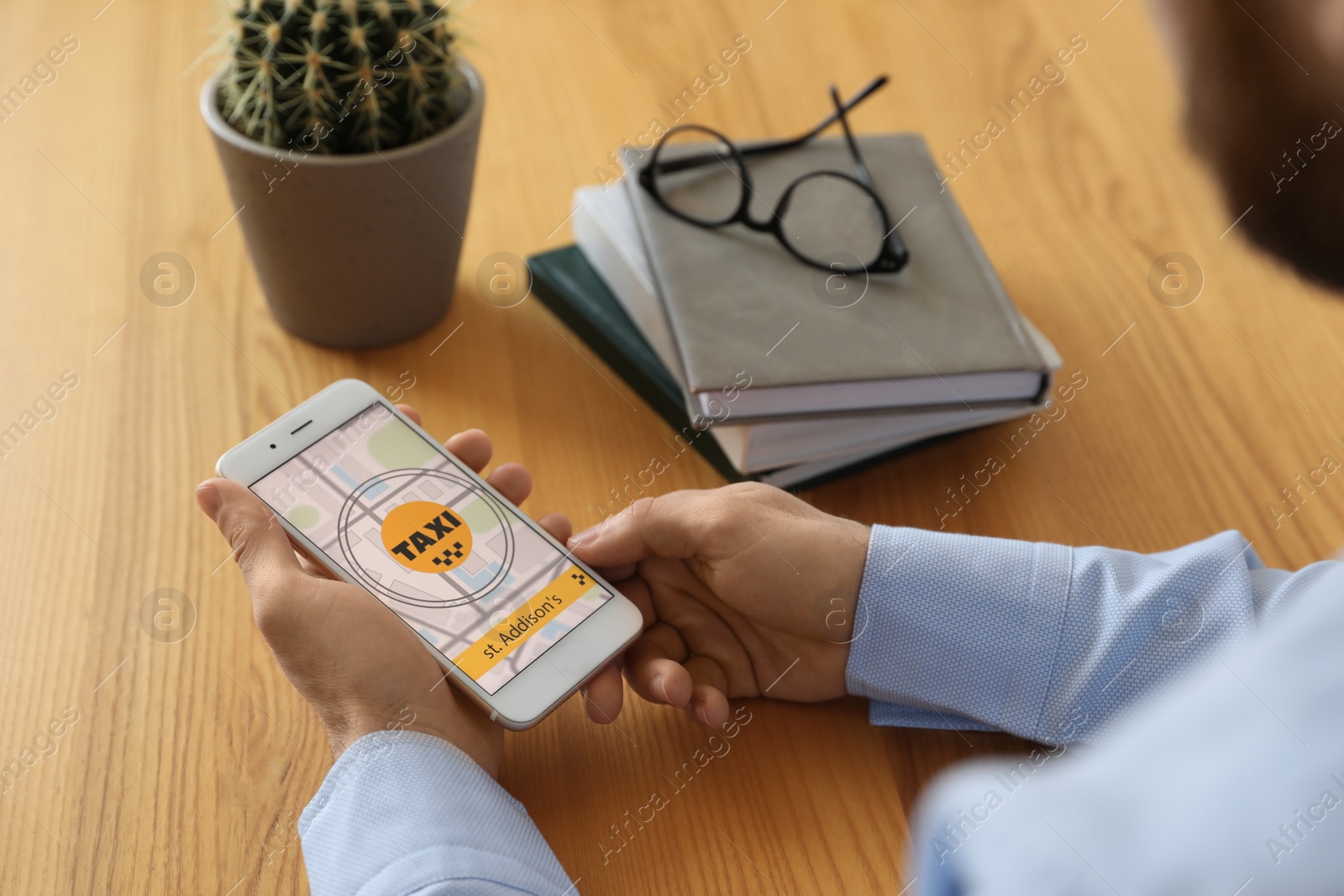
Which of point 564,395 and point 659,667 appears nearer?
point 659,667

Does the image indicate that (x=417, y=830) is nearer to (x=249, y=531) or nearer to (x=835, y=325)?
(x=249, y=531)

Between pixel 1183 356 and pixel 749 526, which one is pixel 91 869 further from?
pixel 1183 356

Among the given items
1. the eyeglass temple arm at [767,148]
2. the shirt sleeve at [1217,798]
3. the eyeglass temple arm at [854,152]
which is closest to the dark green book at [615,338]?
the eyeglass temple arm at [767,148]

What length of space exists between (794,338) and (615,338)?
0.14 meters

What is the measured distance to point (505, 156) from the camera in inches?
37.4

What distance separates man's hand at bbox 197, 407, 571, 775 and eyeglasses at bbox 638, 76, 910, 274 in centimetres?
38

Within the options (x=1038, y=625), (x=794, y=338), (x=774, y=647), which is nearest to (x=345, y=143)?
(x=794, y=338)

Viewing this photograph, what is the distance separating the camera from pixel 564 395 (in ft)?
2.54

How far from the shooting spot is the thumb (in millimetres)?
558

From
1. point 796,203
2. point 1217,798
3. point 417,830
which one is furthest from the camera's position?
point 796,203

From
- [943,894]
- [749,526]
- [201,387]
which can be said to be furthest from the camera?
[201,387]

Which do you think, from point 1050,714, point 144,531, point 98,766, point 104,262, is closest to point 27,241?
point 104,262

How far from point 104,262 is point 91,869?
1.66 feet

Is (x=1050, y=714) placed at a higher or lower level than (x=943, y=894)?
lower
